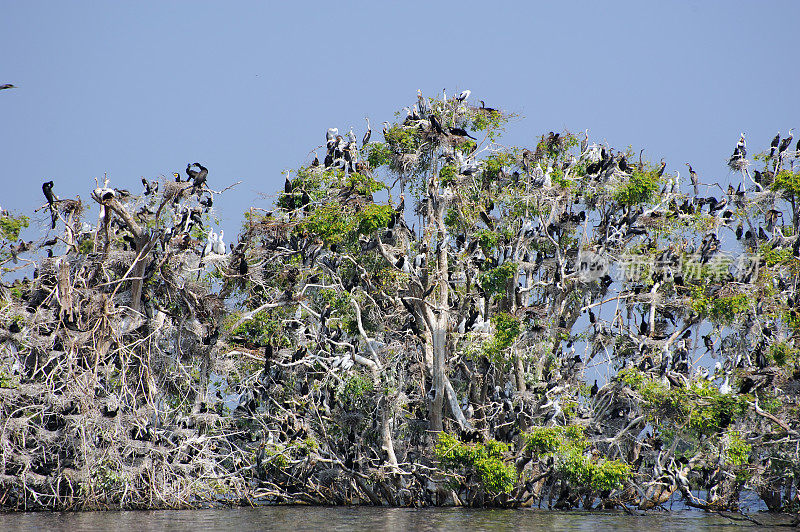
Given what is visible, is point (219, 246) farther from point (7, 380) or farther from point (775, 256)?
point (775, 256)

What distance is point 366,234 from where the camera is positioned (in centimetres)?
2181

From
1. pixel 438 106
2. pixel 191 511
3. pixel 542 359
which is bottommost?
pixel 191 511

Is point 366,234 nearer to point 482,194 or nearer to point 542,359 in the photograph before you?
point 482,194

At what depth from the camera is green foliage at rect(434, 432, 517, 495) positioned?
19375 millimetres

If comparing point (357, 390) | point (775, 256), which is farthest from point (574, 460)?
point (775, 256)

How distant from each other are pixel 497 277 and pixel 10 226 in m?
11.9

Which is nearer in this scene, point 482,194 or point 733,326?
point 733,326

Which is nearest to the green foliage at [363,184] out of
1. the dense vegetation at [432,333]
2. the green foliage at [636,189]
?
the dense vegetation at [432,333]

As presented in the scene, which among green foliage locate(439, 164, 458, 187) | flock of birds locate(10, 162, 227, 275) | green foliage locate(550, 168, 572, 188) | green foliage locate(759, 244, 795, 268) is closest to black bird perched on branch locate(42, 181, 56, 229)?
flock of birds locate(10, 162, 227, 275)

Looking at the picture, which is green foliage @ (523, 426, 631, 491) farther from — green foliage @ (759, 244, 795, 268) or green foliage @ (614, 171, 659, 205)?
green foliage @ (759, 244, 795, 268)

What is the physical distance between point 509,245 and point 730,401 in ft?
20.9

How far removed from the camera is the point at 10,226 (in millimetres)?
23297

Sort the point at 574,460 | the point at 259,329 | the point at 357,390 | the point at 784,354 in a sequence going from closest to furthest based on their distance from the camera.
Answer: the point at 574,460 < the point at 784,354 < the point at 357,390 < the point at 259,329

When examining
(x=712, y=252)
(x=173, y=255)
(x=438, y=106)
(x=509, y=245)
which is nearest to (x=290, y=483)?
(x=173, y=255)
